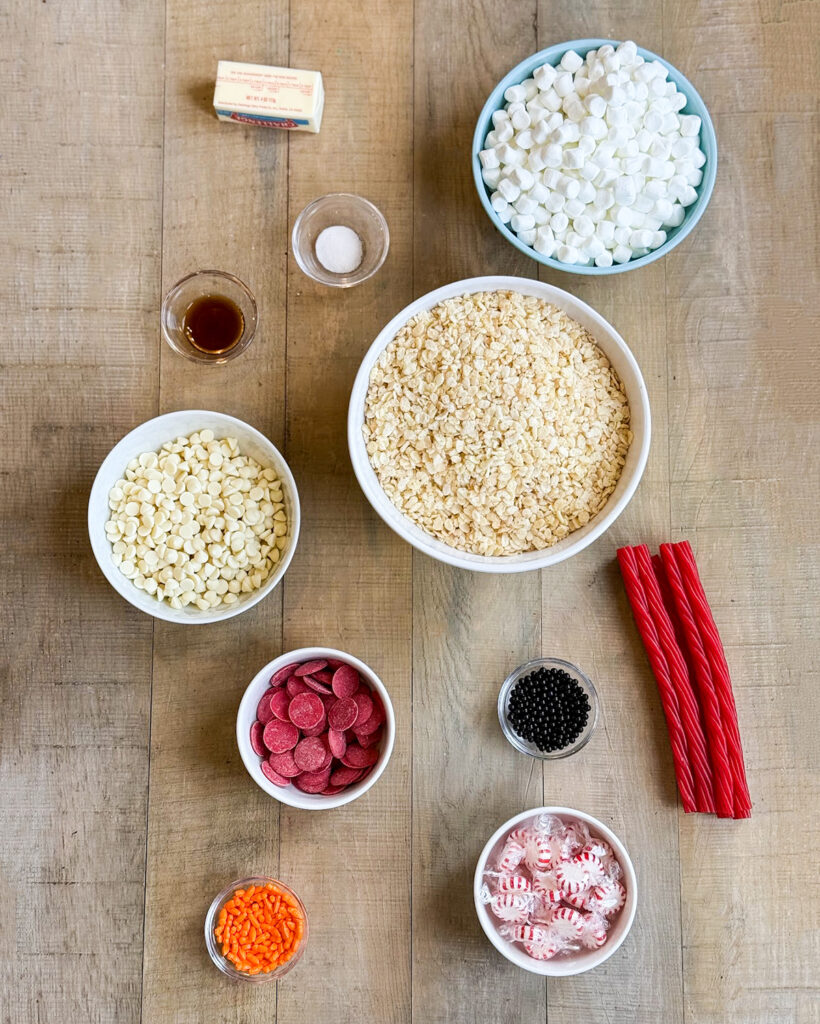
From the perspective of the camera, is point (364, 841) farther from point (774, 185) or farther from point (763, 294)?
point (774, 185)

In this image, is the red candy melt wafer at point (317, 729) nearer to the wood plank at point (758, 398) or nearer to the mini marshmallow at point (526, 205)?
the wood plank at point (758, 398)

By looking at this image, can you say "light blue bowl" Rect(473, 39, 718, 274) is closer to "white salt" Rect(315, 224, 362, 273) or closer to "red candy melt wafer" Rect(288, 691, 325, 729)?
"white salt" Rect(315, 224, 362, 273)

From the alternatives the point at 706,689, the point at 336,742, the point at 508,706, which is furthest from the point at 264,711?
the point at 706,689

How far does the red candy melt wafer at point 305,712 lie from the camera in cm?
134

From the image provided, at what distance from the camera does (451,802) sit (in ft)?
4.69

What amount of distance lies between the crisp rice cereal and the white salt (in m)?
0.21

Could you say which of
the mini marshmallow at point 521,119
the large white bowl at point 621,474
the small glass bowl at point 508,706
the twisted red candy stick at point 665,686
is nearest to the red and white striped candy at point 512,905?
the small glass bowl at point 508,706

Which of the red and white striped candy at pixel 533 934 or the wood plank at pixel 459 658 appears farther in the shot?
the wood plank at pixel 459 658

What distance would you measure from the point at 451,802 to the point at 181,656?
55 centimetres

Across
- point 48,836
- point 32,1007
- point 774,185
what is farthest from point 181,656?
point 774,185

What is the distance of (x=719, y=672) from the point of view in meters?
1.40

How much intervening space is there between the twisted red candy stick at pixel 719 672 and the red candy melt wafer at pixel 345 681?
0.60 m

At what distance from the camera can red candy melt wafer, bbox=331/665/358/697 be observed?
1.35 m

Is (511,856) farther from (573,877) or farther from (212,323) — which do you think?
(212,323)
